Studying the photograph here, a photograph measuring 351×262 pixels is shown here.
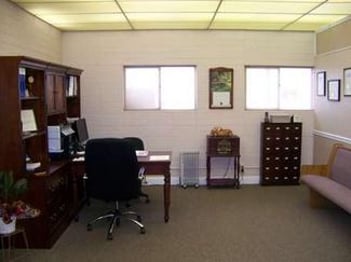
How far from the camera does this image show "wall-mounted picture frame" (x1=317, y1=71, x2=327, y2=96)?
631 cm

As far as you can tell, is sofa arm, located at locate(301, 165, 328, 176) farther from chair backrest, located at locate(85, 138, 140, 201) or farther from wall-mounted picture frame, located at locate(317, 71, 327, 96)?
chair backrest, located at locate(85, 138, 140, 201)

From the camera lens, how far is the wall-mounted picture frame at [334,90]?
Result: 5.80 meters

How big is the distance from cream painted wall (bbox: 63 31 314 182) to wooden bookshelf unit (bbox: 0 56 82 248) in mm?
1652

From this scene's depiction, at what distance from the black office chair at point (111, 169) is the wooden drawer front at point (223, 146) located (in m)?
2.23

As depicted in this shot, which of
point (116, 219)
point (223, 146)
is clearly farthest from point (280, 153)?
point (116, 219)

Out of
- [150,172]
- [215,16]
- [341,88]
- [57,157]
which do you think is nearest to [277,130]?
[341,88]

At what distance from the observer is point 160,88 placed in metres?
6.83

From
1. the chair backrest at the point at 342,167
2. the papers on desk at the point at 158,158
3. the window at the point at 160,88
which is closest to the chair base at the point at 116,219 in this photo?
the papers on desk at the point at 158,158

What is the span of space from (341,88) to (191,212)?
2748mm

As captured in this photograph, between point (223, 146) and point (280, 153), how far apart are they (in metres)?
0.95

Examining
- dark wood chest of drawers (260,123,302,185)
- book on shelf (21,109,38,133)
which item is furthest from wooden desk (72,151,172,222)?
dark wood chest of drawers (260,123,302,185)

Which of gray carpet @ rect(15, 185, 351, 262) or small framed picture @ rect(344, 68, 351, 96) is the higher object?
small framed picture @ rect(344, 68, 351, 96)

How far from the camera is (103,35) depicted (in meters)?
6.62

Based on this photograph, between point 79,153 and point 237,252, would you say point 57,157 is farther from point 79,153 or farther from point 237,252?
point 237,252
